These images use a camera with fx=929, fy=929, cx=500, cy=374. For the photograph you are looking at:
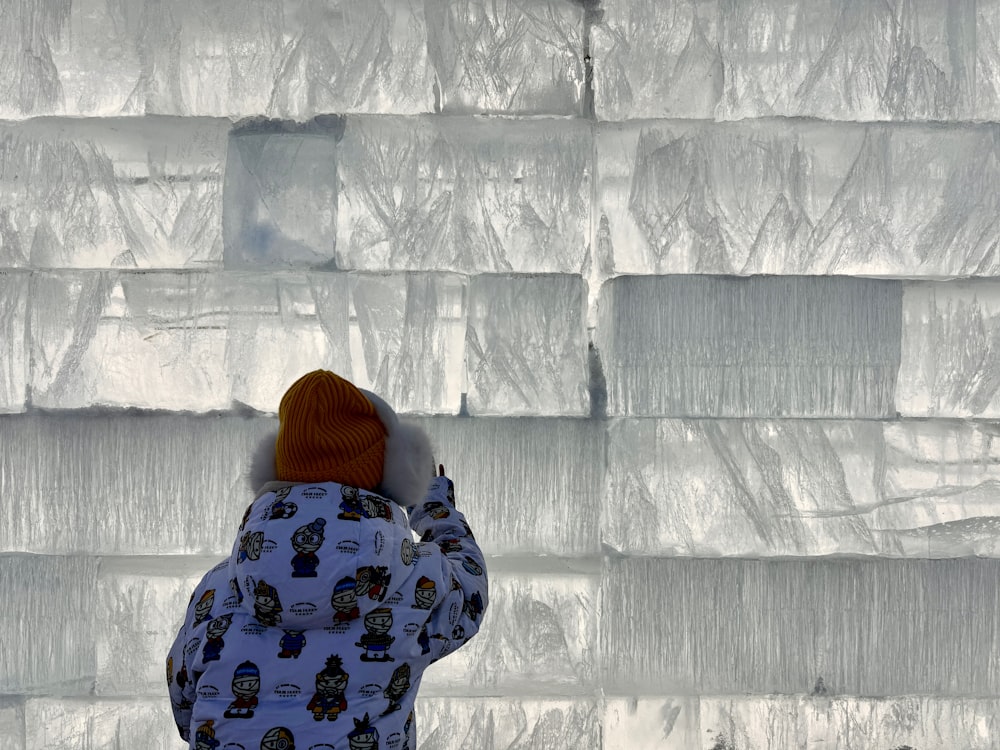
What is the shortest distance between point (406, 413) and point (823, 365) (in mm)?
583

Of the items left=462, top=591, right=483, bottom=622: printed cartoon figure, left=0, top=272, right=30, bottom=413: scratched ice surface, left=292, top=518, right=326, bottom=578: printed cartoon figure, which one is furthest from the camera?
left=0, top=272, right=30, bottom=413: scratched ice surface

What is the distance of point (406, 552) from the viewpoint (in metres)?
0.81

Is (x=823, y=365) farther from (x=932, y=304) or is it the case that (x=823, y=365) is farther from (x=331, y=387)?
(x=331, y=387)

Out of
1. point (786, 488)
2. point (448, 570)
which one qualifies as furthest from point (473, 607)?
point (786, 488)

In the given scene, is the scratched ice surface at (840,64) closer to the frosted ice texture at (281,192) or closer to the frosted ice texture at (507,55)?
the frosted ice texture at (507,55)

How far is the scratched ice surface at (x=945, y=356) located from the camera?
1295 millimetres

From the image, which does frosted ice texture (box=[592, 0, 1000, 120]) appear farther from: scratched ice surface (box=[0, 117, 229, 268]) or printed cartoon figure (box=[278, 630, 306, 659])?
printed cartoon figure (box=[278, 630, 306, 659])

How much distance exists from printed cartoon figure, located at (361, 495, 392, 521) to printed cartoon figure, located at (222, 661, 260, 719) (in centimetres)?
16

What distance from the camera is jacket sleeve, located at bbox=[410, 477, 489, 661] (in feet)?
2.76

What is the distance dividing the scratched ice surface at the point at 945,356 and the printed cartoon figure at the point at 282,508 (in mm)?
895

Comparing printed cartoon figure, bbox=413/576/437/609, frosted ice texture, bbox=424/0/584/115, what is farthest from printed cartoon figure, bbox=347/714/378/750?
frosted ice texture, bbox=424/0/584/115

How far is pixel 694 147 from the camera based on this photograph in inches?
50.8

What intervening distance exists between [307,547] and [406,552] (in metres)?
0.09

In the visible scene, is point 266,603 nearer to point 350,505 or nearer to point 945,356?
point 350,505
